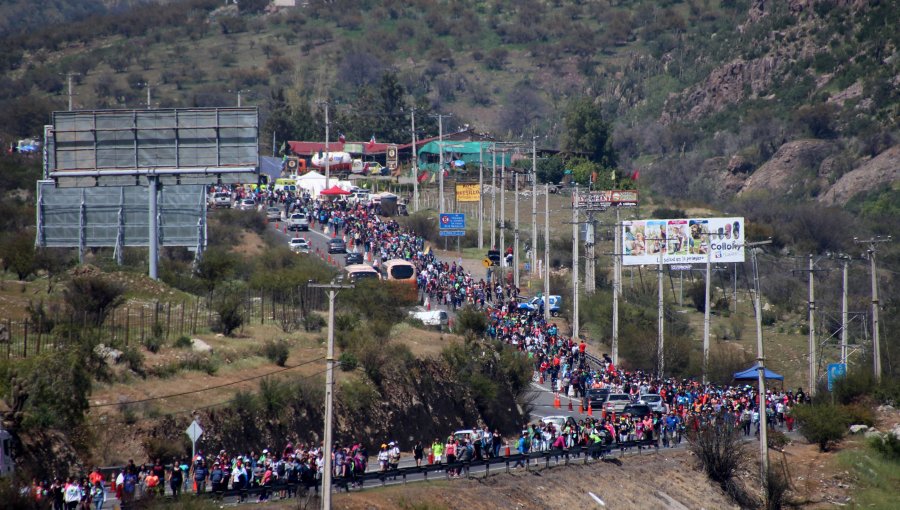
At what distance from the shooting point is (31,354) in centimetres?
3672

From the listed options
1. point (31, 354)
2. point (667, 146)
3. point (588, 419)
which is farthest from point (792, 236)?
point (31, 354)

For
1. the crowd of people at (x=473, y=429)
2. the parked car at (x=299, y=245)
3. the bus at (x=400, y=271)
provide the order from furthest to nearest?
the parked car at (x=299, y=245), the bus at (x=400, y=271), the crowd of people at (x=473, y=429)

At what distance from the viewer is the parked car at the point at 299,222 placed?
83.0 meters

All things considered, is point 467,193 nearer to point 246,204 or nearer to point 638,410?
point 246,204

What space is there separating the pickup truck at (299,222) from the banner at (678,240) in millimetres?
18625

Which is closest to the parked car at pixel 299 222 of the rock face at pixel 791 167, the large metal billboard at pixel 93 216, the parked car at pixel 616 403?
the large metal billboard at pixel 93 216

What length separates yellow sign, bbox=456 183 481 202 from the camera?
88.8 meters

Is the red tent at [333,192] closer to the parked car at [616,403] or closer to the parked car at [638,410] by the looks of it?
the parked car at [616,403]

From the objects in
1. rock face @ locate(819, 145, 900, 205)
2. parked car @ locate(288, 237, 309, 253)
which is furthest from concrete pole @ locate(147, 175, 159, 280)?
rock face @ locate(819, 145, 900, 205)

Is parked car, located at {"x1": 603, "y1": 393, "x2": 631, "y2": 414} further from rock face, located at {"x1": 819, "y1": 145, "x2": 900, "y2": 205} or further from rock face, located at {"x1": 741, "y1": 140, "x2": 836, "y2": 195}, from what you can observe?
rock face, located at {"x1": 741, "y1": 140, "x2": 836, "y2": 195}

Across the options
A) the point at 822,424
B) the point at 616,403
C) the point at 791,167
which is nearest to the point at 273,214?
the point at 616,403

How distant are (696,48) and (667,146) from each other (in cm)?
3468

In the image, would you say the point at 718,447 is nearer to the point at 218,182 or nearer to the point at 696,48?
the point at 218,182

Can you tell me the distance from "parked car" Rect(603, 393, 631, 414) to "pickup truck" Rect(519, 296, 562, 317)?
18108mm
